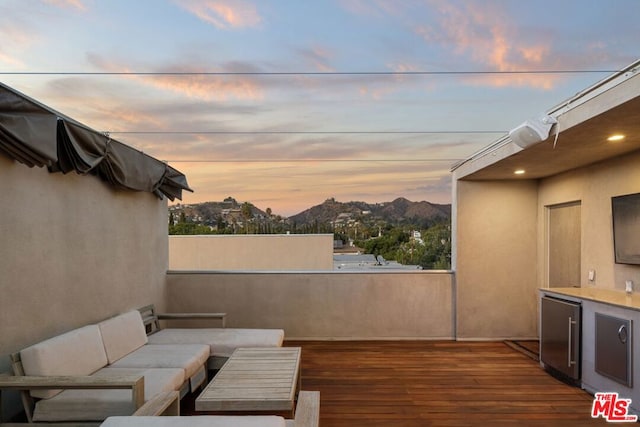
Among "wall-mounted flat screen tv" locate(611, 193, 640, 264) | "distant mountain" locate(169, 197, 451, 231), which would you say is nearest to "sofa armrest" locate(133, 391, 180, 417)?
"distant mountain" locate(169, 197, 451, 231)

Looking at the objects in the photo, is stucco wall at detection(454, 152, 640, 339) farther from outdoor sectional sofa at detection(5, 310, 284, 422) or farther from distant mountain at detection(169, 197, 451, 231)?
outdoor sectional sofa at detection(5, 310, 284, 422)

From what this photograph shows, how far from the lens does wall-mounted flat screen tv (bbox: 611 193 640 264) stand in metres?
3.76

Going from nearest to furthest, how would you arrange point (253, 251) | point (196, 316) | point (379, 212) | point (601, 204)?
point (601, 204)
point (196, 316)
point (379, 212)
point (253, 251)

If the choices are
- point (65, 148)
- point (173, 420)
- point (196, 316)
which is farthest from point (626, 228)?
point (65, 148)

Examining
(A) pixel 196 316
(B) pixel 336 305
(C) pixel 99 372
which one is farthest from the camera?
(B) pixel 336 305

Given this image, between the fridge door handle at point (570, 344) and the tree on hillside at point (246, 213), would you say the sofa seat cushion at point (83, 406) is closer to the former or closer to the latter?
the fridge door handle at point (570, 344)

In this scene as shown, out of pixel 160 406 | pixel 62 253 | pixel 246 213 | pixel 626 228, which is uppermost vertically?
pixel 246 213

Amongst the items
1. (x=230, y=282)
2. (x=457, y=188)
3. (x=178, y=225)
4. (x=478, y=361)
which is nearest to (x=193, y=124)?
(x=178, y=225)

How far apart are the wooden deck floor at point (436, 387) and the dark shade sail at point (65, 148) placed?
2.73 m

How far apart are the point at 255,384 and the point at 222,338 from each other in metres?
1.46

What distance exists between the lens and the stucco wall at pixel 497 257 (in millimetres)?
5609

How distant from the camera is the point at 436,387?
12.6 ft

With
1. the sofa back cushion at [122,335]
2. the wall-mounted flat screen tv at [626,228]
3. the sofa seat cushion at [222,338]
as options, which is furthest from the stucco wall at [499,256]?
the sofa back cushion at [122,335]

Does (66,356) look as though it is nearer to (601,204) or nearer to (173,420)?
(173,420)
